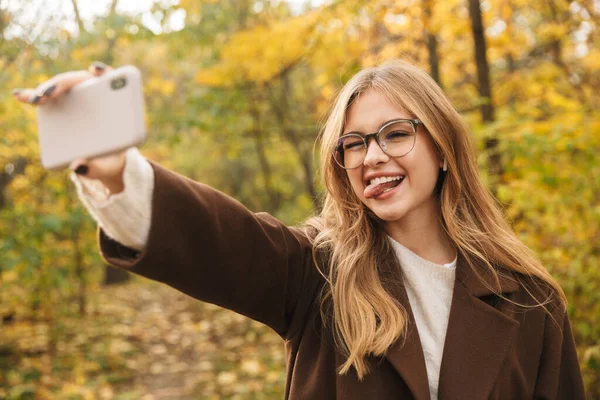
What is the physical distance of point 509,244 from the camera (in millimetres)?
2025

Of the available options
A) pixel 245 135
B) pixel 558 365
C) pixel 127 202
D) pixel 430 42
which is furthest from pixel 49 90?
pixel 245 135

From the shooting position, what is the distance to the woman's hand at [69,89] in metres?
1.13

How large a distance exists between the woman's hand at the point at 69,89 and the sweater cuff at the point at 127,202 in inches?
0.9

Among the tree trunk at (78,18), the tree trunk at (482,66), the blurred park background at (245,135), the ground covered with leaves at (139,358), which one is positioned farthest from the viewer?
the tree trunk at (78,18)

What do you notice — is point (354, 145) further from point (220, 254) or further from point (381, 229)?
point (220, 254)

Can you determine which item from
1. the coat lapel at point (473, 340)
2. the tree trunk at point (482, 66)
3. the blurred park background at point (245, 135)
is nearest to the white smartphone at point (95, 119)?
the coat lapel at point (473, 340)

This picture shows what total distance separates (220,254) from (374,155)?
0.63 m

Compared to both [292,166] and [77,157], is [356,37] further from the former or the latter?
[292,166]

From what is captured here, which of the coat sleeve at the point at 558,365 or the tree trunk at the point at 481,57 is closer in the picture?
the coat sleeve at the point at 558,365

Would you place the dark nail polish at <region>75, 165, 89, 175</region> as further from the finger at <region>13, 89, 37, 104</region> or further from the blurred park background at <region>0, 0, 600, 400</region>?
the blurred park background at <region>0, 0, 600, 400</region>

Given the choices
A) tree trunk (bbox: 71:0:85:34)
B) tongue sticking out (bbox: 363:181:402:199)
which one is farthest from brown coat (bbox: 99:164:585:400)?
tree trunk (bbox: 71:0:85:34)

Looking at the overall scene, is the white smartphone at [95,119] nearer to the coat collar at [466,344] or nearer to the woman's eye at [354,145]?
the woman's eye at [354,145]

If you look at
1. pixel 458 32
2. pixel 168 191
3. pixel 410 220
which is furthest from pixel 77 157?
pixel 458 32

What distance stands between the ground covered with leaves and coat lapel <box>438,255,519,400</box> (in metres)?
3.46
